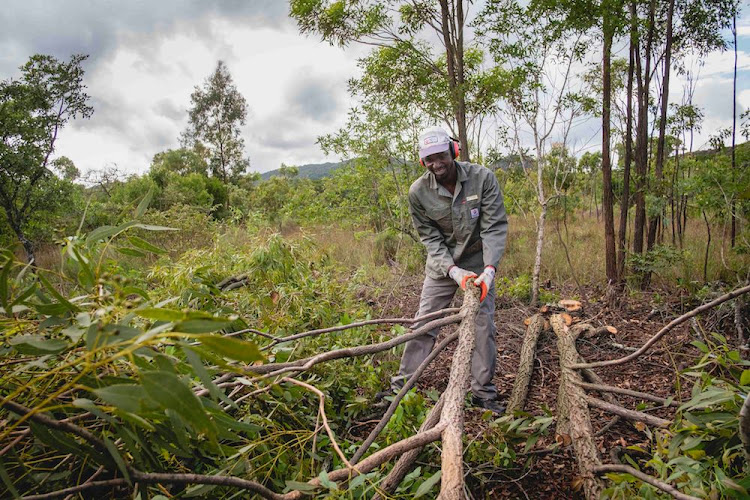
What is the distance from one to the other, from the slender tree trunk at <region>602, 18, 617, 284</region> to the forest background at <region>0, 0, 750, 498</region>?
0.03 metres

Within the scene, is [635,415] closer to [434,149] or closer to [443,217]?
[443,217]

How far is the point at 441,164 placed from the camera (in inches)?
111

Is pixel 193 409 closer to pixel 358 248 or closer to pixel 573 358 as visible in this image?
pixel 573 358

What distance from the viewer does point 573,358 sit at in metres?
2.93

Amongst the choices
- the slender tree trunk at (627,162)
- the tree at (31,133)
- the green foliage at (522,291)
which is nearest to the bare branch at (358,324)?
the green foliage at (522,291)

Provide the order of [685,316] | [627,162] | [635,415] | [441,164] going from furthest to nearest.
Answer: [627,162], [441,164], [635,415], [685,316]

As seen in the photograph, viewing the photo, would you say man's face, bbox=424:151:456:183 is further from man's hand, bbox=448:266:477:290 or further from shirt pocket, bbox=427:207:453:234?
man's hand, bbox=448:266:477:290

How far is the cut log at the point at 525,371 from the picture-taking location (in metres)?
2.71

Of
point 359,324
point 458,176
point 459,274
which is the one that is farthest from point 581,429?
point 458,176

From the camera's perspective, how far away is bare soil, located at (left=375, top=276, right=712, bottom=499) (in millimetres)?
1936

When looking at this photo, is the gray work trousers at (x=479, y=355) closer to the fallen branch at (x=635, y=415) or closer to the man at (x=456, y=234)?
the man at (x=456, y=234)

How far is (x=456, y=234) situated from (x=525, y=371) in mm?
1194

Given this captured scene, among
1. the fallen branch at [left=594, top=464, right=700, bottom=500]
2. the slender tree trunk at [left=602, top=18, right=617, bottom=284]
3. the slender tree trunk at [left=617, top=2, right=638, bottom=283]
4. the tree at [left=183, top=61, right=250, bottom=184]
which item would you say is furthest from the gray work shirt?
the tree at [left=183, top=61, right=250, bottom=184]

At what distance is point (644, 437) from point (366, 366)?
1.73 meters
